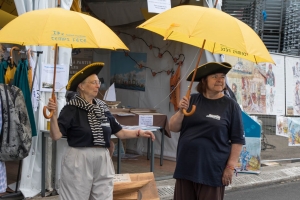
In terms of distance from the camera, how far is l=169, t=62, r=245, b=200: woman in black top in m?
4.13

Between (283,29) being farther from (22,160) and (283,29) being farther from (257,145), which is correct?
(22,160)

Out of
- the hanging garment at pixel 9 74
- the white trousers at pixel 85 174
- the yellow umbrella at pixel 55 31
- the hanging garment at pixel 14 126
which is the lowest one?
the white trousers at pixel 85 174

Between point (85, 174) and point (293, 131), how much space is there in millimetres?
6905

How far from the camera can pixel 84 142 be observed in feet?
13.5

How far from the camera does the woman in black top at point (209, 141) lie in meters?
4.13

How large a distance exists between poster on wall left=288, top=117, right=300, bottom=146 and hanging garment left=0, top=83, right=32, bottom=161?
19.5 ft

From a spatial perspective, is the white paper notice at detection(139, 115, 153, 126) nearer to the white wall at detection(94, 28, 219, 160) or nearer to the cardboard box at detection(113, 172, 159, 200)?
the white wall at detection(94, 28, 219, 160)

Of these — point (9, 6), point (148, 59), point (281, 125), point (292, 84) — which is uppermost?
point (9, 6)

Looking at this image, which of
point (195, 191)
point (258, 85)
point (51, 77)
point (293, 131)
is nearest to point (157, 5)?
point (51, 77)

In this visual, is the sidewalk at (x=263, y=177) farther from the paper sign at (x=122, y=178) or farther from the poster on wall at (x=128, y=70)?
the poster on wall at (x=128, y=70)

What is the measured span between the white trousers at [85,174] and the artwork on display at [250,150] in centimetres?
464

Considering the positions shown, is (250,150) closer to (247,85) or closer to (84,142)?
(247,85)

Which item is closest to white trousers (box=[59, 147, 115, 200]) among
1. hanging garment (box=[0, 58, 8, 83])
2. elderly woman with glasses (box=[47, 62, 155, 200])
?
elderly woman with glasses (box=[47, 62, 155, 200])

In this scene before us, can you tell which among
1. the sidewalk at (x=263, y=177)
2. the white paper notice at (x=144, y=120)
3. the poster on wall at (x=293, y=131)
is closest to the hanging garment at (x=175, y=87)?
the white paper notice at (x=144, y=120)
